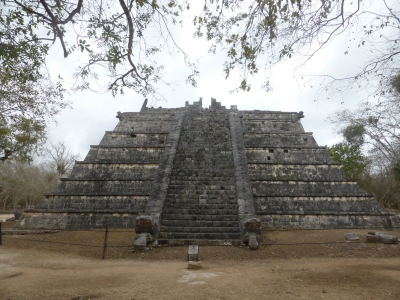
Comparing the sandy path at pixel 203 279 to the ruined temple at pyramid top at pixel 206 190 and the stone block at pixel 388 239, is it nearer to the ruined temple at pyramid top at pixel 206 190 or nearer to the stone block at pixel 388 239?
the stone block at pixel 388 239

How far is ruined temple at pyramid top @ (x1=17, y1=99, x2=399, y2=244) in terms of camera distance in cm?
886

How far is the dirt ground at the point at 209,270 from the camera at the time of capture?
Result: 4.38 m

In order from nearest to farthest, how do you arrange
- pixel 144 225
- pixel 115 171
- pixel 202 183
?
pixel 144 225 → pixel 202 183 → pixel 115 171

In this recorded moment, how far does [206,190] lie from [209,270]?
463 cm

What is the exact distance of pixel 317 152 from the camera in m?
12.5

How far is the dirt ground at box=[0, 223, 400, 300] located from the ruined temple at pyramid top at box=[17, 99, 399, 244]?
686mm

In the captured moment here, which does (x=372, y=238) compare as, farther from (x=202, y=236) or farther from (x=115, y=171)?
(x=115, y=171)

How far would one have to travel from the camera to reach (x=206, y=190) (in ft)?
33.8

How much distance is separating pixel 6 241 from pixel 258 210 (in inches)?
326

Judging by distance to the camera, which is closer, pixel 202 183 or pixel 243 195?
pixel 243 195

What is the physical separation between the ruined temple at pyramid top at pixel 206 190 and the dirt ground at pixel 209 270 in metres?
0.69

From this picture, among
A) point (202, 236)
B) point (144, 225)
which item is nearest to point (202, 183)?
point (202, 236)

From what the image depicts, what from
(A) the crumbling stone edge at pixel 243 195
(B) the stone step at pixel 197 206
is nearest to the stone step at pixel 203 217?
(A) the crumbling stone edge at pixel 243 195

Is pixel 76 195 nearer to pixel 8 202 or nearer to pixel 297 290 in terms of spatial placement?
pixel 297 290
